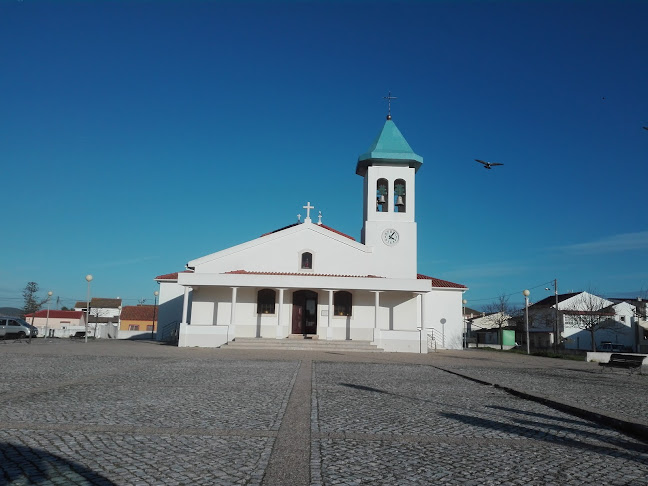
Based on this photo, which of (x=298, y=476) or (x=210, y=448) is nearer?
(x=298, y=476)

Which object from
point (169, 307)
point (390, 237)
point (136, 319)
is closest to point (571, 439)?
point (390, 237)

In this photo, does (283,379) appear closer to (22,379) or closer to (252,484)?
(22,379)

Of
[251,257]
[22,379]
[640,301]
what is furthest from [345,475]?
[640,301]

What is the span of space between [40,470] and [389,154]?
2713 cm

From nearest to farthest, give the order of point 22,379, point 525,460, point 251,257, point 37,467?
point 37,467 → point 525,460 → point 22,379 → point 251,257

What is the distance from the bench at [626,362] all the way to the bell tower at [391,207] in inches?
505

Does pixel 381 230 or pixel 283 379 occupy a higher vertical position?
pixel 381 230

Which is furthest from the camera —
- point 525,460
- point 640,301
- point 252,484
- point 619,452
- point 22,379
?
point 640,301

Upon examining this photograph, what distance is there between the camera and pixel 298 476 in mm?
4414

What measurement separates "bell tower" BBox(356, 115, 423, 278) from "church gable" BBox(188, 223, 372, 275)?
1.14 meters

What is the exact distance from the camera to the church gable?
28.6m

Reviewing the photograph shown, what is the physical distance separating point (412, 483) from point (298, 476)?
Result: 923 millimetres

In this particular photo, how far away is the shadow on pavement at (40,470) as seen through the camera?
4148 millimetres


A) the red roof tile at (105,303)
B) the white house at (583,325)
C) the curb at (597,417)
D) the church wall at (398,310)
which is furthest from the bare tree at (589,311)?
the red roof tile at (105,303)
